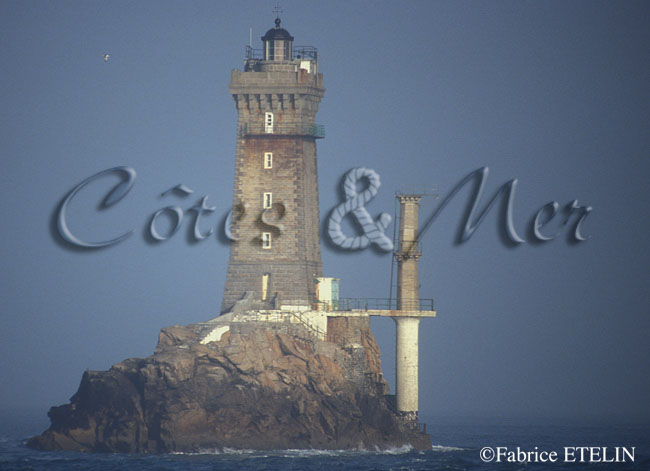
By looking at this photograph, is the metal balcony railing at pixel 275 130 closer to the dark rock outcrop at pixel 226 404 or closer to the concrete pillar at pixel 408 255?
the concrete pillar at pixel 408 255

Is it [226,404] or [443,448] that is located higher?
[226,404]

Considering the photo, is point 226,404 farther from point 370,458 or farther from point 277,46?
point 277,46

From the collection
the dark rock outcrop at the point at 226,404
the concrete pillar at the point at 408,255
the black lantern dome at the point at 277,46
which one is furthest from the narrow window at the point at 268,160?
the dark rock outcrop at the point at 226,404

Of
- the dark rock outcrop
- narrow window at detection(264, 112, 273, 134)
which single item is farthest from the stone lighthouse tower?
the dark rock outcrop

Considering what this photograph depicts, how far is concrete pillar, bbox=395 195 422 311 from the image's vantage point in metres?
95.4

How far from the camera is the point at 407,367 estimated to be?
314 ft

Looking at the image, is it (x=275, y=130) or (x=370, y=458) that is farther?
(x=275, y=130)

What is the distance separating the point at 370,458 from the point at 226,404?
774cm

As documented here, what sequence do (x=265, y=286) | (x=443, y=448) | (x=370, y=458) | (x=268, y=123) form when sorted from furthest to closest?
(x=268, y=123) → (x=265, y=286) → (x=443, y=448) → (x=370, y=458)

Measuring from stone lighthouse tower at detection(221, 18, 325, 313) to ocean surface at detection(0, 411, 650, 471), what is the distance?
40.6 ft

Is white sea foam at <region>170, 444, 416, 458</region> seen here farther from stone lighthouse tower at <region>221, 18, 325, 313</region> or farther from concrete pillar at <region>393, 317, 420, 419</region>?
stone lighthouse tower at <region>221, 18, 325, 313</region>

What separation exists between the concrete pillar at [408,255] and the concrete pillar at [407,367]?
3.39 ft

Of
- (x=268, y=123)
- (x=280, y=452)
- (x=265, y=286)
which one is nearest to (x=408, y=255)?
(x=265, y=286)

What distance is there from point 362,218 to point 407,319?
6492 millimetres
